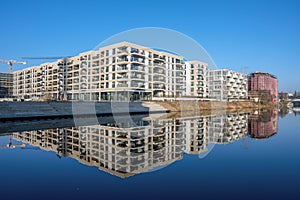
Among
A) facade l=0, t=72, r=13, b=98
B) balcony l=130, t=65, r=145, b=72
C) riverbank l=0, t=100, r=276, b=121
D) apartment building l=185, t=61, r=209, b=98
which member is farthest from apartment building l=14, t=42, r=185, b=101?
facade l=0, t=72, r=13, b=98

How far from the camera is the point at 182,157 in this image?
6988 mm

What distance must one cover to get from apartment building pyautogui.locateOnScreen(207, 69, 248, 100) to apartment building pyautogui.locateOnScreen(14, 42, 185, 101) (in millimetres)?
18409

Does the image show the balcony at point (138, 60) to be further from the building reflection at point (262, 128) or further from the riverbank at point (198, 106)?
the building reflection at point (262, 128)

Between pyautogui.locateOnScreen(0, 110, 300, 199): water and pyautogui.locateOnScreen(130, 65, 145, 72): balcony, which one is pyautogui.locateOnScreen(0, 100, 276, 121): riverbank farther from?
pyautogui.locateOnScreen(0, 110, 300, 199): water

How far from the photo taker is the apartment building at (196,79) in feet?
198

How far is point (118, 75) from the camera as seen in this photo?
41906 millimetres

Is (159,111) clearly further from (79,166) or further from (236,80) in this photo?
(236,80)

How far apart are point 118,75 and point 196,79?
26.6 metres

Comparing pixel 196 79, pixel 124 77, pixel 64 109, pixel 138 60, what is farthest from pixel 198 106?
pixel 64 109

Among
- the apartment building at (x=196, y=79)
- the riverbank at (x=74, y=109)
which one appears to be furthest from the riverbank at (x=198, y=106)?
the apartment building at (x=196, y=79)

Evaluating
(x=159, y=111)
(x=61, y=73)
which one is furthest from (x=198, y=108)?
(x=61, y=73)

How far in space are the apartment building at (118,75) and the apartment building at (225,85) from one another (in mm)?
18409

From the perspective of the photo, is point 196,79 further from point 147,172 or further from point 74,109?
point 147,172

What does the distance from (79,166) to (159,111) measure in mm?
28038
